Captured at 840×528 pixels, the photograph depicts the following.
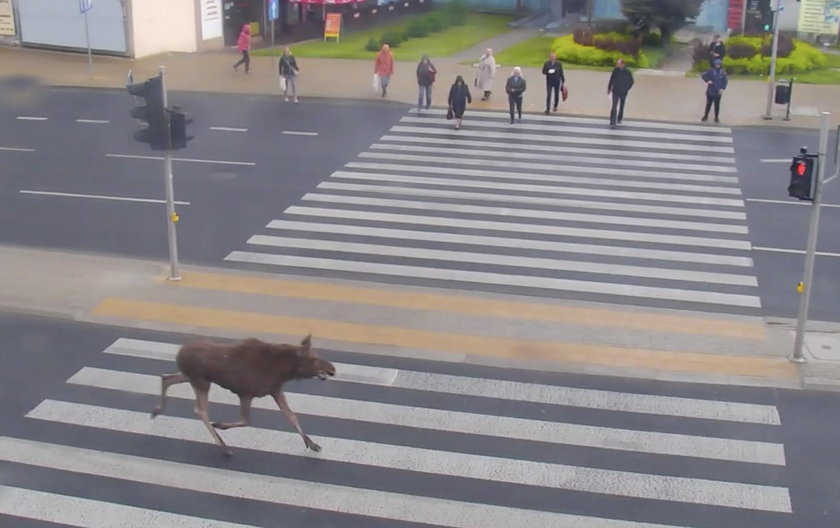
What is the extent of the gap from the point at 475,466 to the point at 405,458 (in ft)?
2.19

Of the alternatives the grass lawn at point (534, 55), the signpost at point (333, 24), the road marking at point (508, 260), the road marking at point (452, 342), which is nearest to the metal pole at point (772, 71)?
the grass lawn at point (534, 55)

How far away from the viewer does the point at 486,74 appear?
2772cm

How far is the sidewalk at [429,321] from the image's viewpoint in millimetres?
11930

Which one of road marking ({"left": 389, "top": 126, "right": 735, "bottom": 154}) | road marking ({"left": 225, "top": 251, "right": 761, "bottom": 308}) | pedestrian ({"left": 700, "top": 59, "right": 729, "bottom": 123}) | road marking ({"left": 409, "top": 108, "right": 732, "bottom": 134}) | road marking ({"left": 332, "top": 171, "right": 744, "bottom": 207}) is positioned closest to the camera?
road marking ({"left": 225, "top": 251, "right": 761, "bottom": 308})

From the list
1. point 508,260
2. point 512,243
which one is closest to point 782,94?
point 512,243

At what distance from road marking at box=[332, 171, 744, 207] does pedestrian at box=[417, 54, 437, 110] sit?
20.6ft

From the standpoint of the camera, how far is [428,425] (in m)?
10.3

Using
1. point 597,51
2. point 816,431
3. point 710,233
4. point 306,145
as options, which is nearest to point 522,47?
point 597,51

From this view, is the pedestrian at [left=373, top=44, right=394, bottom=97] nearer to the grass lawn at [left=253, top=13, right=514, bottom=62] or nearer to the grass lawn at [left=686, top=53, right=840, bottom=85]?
the grass lawn at [left=253, top=13, right=514, bottom=62]

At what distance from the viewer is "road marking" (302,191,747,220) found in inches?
712

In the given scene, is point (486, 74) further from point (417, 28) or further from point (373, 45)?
point (373, 45)

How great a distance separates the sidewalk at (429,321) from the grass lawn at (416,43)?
20.8 meters

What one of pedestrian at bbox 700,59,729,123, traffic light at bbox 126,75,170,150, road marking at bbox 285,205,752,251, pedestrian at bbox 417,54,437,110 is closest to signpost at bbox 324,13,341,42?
pedestrian at bbox 417,54,437,110

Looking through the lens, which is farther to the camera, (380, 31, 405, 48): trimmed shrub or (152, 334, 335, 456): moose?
(380, 31, 405, 48): trimmed shrub
